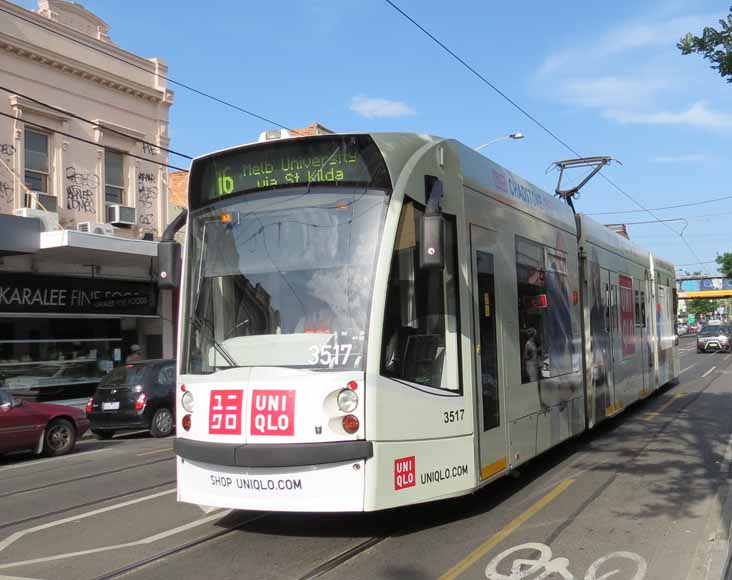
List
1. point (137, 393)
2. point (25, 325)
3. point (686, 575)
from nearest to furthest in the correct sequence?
point (686, 575), point (137, 393), point (25, 325)

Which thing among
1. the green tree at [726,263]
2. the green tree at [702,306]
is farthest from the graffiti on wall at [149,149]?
the green tree at [702,306]

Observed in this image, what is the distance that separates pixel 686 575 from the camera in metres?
5.23

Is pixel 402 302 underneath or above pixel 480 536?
above

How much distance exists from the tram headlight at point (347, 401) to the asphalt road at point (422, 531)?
1.11m

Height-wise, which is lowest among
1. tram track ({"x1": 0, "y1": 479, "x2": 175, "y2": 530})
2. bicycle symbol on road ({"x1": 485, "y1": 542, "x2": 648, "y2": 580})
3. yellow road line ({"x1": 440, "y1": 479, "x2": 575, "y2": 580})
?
tram track ({"x1": 0, "y1": 479, "x2": 175, "y2": 530})

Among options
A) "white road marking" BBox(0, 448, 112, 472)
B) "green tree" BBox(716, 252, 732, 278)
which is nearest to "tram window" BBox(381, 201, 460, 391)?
"white road marking" BBox(0, 448, 112, 472)

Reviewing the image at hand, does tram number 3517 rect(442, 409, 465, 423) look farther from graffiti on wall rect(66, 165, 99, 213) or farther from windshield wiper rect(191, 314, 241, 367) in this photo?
graffiti on wall rect(66, 165, 99, 213)

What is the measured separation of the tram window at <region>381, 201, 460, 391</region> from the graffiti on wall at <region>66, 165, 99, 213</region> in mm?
15981

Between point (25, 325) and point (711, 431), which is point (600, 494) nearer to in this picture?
point (711, 431)

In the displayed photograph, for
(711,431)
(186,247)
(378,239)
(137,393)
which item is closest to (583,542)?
(378,239)

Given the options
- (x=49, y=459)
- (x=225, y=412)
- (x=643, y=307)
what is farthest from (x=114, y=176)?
(x=225, y=412)

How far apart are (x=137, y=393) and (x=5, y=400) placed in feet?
9.99

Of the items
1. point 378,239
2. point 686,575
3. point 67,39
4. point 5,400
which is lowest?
point 686,575

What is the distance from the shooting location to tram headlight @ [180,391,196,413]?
6.18m
